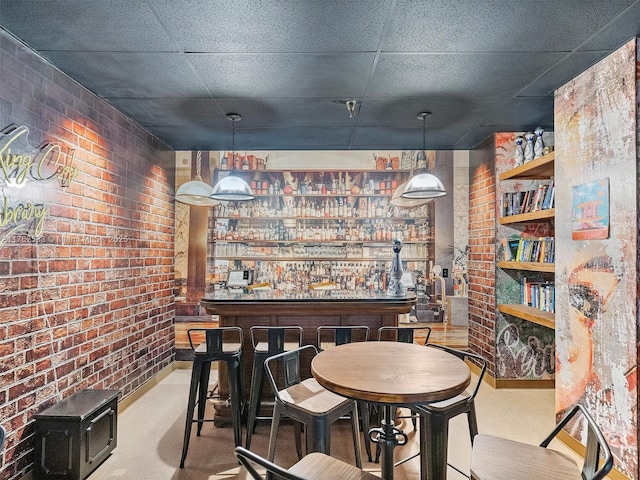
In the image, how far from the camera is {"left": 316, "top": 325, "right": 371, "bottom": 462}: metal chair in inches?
109

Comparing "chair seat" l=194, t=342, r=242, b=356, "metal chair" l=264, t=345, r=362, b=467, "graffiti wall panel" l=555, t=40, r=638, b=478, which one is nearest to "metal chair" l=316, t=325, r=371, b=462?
"metal chair" l=264, t=345, r=362, b=467

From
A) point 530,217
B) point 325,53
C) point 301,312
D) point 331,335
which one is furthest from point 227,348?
point 530,217

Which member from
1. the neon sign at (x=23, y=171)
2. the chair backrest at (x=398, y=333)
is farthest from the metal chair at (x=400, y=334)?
the neon sign at (x=23, y=171)

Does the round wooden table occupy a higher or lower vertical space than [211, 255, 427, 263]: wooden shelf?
lower

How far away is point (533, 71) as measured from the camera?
279 centimetres

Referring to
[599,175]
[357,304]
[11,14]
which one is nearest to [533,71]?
[599,175]

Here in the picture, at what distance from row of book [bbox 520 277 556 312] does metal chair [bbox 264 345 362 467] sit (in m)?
2.34

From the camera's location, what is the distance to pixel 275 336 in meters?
2.92

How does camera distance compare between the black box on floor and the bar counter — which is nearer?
the black box on floor

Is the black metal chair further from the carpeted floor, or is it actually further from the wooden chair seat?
the wooden chair seat

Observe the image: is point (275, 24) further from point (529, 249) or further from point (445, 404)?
point (529, 249)

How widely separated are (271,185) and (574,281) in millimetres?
3660

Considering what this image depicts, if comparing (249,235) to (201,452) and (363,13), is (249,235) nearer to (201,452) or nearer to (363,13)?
(201,452)

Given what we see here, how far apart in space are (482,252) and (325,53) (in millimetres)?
3026
